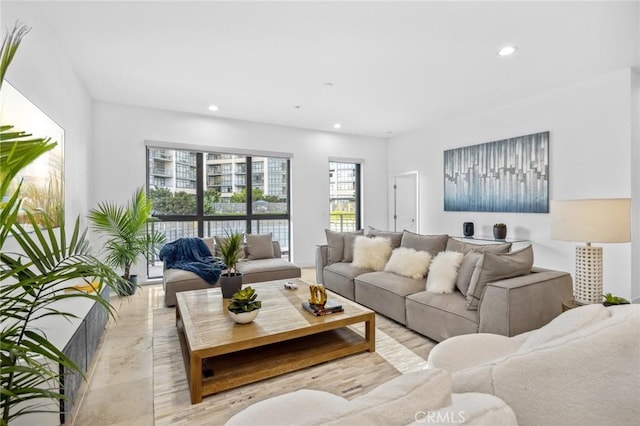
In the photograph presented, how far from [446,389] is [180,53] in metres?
3.51

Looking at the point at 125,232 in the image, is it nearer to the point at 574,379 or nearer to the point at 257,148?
the point at 257,148

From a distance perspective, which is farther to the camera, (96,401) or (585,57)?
(585,57)

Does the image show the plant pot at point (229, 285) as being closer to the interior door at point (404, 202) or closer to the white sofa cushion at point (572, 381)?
the white sofa cushion at point (572, 381)

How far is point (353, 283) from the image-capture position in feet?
11.6

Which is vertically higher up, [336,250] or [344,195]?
[344,195]

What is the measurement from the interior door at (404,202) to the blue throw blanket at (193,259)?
13.0ft

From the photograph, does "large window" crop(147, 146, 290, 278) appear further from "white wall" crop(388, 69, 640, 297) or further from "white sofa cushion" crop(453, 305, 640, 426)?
"white sofa cushion" crop(453, 305, 640, 426)

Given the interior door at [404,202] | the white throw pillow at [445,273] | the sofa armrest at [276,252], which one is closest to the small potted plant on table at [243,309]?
the white throw pillow at [445,273]

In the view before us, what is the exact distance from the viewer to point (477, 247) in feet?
9.07

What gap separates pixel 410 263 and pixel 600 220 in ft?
5.10

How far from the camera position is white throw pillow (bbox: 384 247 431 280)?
123 inches

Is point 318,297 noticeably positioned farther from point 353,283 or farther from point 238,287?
point 353,283

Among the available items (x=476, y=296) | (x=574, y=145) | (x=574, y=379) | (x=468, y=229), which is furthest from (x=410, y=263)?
(x=574, y=145)

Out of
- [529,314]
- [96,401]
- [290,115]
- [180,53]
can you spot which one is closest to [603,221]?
[529,314]
